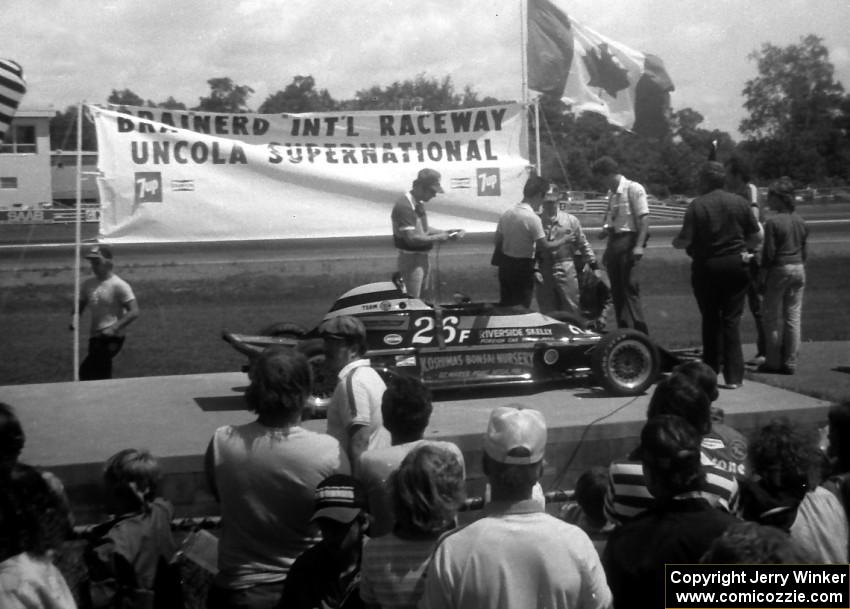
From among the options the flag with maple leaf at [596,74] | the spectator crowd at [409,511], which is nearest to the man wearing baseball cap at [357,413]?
the spectator crowd at [409,511]

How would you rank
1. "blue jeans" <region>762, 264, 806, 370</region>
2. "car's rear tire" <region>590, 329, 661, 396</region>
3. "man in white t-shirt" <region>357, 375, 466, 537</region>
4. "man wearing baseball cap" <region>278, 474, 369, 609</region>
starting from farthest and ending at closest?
1. "blue jeans" <region>762, 264, 806, 370</region>
2. "car's rear tire" <region>590, 329, 661, 396</region>
3. "man in white t-shirt" <region>357, 375, 466, 537</region>
4. "man wearing baseball cap" <region>278, 474, 369, 609</region>

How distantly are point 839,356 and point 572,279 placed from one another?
294 centimetres

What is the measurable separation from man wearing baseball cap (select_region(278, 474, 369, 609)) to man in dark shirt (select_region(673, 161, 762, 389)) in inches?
231

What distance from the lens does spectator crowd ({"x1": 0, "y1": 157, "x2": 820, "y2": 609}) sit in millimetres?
3139

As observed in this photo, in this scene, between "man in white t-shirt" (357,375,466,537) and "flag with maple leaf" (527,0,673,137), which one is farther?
"flag with maple leaf" (527,0,673,137)

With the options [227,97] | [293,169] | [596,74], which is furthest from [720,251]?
[227,97]

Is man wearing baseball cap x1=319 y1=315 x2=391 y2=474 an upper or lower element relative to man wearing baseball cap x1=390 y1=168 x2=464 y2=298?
lower

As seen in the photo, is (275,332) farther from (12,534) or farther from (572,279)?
(12,534)

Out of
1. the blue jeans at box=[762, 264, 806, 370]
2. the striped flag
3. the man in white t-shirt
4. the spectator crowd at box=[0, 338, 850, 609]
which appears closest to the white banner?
the blue jeans at box=[762, 264, 806, 370]

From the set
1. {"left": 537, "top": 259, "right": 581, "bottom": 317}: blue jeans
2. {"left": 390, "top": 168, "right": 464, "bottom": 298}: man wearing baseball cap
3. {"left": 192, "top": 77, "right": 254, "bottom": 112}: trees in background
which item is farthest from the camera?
{"left": 192, "top": 77, "right": 254, "bottom": 112}: trees in background

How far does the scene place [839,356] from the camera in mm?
11180

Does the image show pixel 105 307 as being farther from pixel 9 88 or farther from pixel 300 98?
pixel 300 98

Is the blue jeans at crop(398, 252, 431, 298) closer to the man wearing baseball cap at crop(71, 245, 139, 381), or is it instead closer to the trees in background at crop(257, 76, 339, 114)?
the man wearing baseball cap at crop(71, 245, 139, 381)

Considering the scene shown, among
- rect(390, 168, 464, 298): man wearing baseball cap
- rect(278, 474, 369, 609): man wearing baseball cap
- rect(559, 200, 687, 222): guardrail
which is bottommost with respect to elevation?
rect(278, 474, 369, 609): man wearing baseball cap
